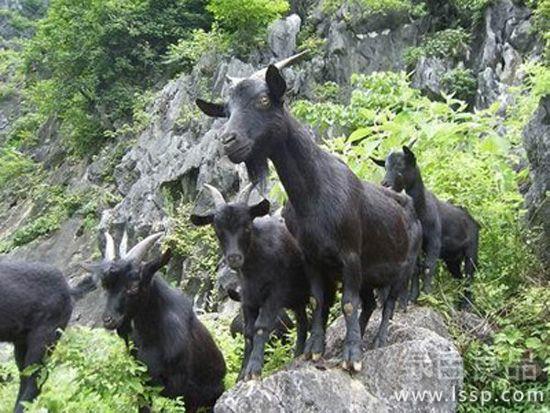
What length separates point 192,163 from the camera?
21.6 m

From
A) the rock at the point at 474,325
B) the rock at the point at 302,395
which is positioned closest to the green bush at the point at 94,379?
the rock at the point at 302,395

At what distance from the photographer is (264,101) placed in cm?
498

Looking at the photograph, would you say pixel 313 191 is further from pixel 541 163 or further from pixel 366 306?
pixel 541 163

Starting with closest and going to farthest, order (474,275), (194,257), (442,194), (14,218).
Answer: (474,275), (442,194), (194,257), (14,218)

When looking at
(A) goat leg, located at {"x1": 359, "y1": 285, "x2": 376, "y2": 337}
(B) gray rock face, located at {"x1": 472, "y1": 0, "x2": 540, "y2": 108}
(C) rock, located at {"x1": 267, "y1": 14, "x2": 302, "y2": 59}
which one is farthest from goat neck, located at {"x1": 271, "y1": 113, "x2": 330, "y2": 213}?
(C) rock, located at {"x1": 267, "y1": 14, "x2": 302, "y2": 59}

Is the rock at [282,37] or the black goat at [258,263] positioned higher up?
the rock at [282,37]

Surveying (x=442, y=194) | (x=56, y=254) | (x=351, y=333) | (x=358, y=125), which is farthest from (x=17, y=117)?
(x=351, y=333)

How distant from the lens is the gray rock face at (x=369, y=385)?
4.79m

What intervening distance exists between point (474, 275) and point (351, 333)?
3.67m

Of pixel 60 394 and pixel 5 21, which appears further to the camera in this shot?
pixel 5 21

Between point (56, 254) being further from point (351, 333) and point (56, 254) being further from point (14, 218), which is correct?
point (351, 333)

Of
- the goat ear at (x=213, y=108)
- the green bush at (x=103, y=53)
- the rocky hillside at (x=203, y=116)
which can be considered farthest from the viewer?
the green bush at (x=103, y=53)

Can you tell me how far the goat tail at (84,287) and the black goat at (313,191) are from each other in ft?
7.01

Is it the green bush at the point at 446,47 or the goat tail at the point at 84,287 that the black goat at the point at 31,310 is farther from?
the green bush at the point at 446,47
